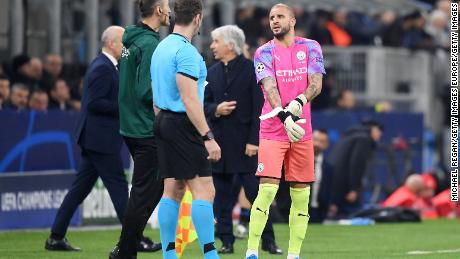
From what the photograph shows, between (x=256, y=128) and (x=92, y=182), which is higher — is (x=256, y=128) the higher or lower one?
the higher one

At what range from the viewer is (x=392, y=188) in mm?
23359

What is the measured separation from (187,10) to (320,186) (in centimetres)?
967

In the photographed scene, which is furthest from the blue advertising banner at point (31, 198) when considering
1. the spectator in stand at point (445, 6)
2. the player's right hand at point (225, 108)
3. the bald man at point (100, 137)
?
the spectator in stand at point (445, 6)

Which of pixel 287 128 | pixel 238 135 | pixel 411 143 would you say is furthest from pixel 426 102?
pixel 287 128

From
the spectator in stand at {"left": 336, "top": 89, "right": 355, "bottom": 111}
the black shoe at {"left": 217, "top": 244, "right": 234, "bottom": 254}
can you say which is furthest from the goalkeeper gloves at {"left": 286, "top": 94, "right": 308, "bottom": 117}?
the spectator in stand at {"left": 336, "top": 89, "right": 355, "bottom": 111}

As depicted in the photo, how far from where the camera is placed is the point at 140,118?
36.7 ft

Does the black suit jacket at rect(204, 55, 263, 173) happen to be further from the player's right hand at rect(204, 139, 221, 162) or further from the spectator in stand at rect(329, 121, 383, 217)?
the spectator in stand at rect(329, 121, 383, 217)

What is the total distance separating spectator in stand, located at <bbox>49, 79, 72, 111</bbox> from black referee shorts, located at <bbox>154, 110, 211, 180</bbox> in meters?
8.77

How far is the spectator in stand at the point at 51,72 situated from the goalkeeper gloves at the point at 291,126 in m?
8.49

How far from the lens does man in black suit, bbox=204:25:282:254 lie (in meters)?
13.3

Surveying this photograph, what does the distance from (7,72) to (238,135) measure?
6465mm

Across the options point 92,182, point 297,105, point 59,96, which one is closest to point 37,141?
point 59,96

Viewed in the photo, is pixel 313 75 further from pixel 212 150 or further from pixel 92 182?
pixel 92 182

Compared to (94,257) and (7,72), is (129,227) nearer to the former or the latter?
(94,257)
